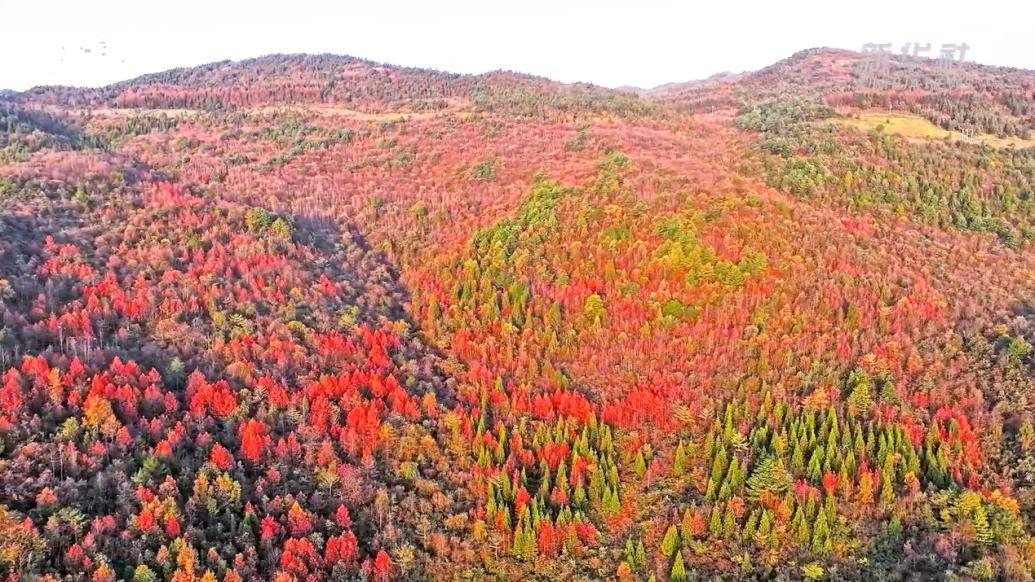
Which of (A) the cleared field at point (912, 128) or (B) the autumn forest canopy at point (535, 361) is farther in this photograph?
(A) the cleared field at point (912, 128)

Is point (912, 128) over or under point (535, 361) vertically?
over

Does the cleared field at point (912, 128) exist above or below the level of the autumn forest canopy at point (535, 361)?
above

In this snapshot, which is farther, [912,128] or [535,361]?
[912,128]

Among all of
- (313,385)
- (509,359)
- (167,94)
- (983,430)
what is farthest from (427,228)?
(167,94)

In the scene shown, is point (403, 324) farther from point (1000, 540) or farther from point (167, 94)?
point (167, 94)
